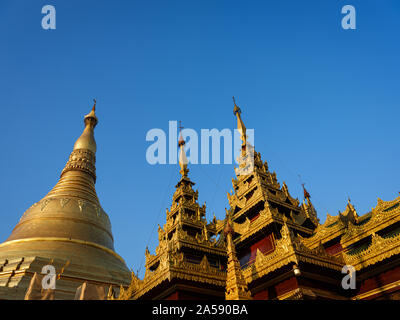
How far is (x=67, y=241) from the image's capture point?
29.5 metres

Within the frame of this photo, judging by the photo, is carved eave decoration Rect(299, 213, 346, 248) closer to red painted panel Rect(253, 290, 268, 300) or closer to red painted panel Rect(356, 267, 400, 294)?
red painted panel Rect(356, 267, 400, 294)

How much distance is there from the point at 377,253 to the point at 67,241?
25618 mm

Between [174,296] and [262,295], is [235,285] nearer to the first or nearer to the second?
[262,295]

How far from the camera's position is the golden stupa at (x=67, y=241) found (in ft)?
79.0

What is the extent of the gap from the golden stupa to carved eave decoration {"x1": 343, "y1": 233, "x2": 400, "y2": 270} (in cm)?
1863

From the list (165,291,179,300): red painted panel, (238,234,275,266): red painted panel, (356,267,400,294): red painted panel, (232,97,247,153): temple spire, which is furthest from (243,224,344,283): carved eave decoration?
(232,97,247,153): temple spire

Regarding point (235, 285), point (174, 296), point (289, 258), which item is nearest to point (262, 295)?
Result: point (289, 258)

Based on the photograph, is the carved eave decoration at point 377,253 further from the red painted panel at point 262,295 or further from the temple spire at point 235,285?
the temple spire at point 235,285

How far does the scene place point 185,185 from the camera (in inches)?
939

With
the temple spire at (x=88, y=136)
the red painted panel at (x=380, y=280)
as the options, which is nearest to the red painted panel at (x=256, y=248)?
the red painted panel at (x=380, y=280)

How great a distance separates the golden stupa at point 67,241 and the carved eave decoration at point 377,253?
18.6 meters
